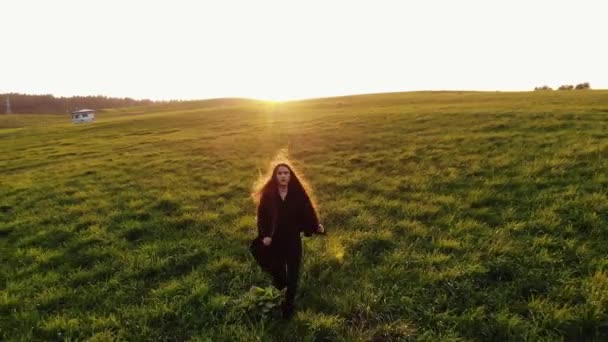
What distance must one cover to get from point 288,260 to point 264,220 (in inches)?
28.0

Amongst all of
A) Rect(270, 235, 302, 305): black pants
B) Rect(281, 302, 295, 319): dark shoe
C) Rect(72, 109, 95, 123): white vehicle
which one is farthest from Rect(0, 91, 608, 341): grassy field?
Rect(72, 109, 95, 123): white vehicle

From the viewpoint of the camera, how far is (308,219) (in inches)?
274

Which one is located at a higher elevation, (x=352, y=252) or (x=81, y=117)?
(x=81, y=117)

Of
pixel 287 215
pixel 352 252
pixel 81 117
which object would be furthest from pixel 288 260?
pixel 81 117

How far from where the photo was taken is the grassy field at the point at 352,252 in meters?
6.71

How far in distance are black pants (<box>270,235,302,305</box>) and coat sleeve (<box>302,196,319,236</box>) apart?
21cm

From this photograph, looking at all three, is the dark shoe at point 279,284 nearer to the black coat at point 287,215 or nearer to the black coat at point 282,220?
the black coat at point 282,220

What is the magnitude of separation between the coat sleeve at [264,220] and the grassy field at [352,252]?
41.0 inches

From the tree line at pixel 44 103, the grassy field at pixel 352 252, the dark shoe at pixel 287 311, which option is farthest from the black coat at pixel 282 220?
the tree line at pixel 44 103

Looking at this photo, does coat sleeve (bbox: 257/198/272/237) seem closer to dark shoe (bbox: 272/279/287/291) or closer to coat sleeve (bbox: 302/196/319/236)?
coat sleeve (bbox: 302/196/319/236)

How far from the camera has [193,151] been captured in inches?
998

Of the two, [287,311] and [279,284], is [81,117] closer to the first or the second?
[279,284]

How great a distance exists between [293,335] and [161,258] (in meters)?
4.09

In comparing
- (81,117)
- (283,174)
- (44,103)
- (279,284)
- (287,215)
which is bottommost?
(279,284)
